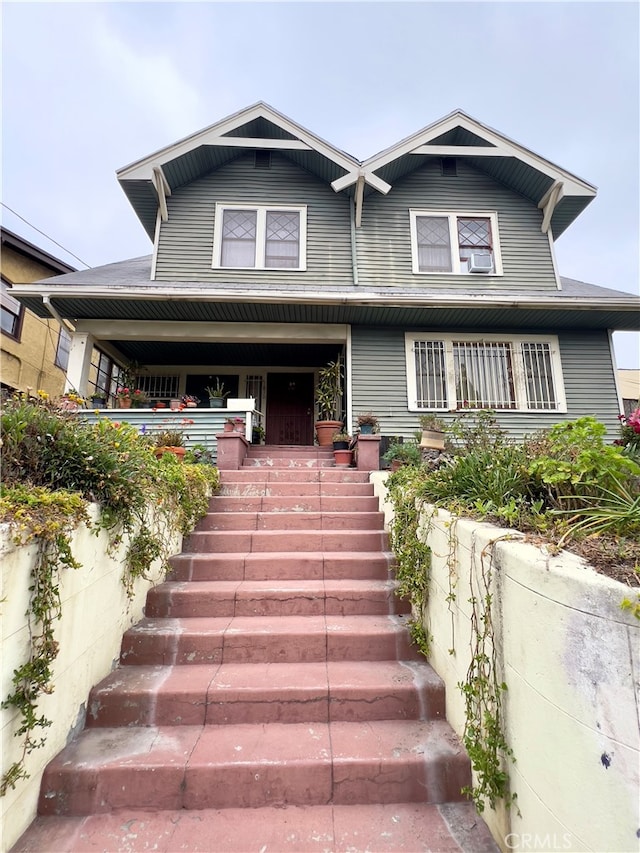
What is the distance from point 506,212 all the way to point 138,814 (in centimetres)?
1006

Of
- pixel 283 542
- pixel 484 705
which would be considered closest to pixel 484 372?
pixel 283 542

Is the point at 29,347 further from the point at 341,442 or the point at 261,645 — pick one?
the point at 261,645

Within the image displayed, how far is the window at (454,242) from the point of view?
7.79 meters

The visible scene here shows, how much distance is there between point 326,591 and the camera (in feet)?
9.22

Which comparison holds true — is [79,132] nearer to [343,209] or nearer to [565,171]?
[343,209]

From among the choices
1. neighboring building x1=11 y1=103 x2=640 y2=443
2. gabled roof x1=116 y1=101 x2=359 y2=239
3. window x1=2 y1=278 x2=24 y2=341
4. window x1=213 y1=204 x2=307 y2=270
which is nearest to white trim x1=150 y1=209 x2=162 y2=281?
neighboring building x1=11 y1=103 x2=640 y2=443

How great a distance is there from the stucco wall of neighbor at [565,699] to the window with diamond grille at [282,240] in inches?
291

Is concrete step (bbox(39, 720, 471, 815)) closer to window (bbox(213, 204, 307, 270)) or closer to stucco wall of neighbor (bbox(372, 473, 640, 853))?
stucco wall of neighbor (bbox(372, 473, 640, 853))

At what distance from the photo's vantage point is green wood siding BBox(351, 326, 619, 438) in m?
7.08

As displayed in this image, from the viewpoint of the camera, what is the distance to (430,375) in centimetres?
733

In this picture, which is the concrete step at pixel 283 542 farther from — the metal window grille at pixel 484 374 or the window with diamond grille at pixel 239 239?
the window with diamond grille at pixel 239 239

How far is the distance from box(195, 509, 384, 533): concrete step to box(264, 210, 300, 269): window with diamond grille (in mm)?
5703

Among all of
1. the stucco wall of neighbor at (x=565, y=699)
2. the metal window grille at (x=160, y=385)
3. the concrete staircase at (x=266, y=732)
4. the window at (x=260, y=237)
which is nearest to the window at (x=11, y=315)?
the metal window grille at (x=160, y=385)

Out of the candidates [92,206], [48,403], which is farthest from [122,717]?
[92,206]
